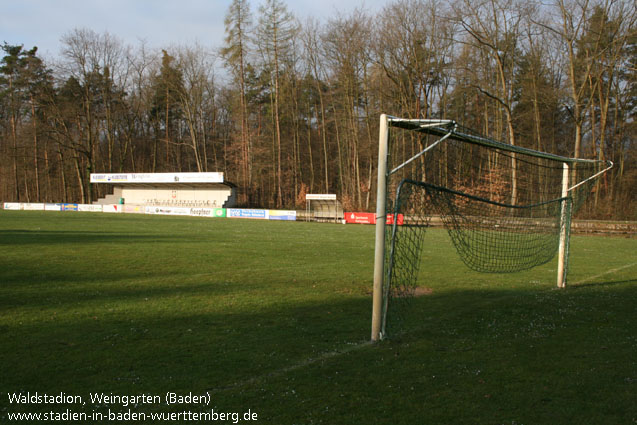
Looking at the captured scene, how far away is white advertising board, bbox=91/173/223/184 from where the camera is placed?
40.1 meters

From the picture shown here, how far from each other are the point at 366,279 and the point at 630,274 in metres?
6.80

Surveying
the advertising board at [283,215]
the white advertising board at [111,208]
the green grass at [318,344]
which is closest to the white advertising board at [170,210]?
the white advertising board at [111,208]

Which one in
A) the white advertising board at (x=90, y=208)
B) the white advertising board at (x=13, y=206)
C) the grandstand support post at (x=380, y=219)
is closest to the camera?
the grandstand support post at (x=380, y=219)

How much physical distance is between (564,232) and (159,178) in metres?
40.0

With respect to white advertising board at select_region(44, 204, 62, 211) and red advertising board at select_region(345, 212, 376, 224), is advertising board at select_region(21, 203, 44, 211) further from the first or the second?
red advertising board at select_region(345, 212, 376, 224)

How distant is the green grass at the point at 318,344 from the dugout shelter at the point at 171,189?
1253 inches

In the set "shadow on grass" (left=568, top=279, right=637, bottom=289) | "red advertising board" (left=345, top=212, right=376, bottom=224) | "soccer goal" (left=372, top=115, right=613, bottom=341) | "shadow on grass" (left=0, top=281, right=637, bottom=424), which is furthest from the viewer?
"red advertising board" (left=345, top=212, right=376, bottom=224)

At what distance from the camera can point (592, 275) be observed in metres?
10.5

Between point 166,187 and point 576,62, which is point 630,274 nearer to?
point 576,62

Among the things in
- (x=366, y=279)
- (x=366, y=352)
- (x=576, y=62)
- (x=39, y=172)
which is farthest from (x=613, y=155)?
(x=39, y=172)

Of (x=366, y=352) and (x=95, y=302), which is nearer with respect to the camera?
(x=366, y=352)

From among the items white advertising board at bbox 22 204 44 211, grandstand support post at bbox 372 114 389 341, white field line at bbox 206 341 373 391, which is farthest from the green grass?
white advertising board at bbox 22 204 44 211

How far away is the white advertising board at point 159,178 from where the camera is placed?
1580 inches

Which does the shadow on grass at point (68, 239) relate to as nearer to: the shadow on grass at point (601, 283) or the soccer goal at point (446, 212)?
the soccer goal at point (446, 212)
